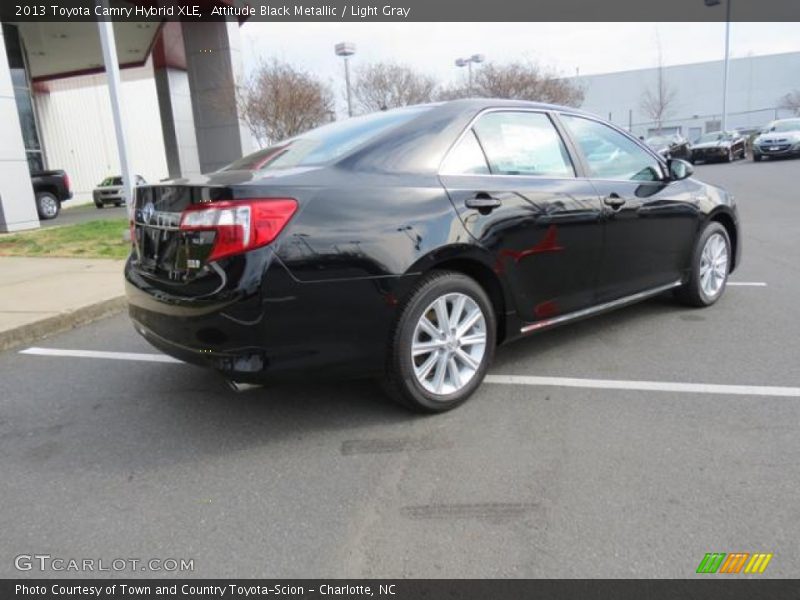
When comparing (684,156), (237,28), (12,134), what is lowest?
(684,156)

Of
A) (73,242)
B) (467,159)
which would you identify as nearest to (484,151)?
(467,159)

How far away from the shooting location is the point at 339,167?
308 cm

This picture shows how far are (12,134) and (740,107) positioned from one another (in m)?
66.6

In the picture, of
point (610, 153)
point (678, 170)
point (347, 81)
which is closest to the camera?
point (610, 153)

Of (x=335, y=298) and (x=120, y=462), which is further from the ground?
(x=335, y=298)

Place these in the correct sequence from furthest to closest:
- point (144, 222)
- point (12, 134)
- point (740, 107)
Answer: point (740, 107) < point (12, 134) < point (144, 222)

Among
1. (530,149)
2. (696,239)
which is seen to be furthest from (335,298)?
(696,239)

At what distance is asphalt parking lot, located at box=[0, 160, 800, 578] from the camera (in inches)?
89.7

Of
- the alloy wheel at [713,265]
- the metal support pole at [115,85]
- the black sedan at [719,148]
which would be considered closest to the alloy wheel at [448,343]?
the alloy wheel at [713,265]

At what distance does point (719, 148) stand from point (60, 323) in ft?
95.0

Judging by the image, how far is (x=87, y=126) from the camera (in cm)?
3120

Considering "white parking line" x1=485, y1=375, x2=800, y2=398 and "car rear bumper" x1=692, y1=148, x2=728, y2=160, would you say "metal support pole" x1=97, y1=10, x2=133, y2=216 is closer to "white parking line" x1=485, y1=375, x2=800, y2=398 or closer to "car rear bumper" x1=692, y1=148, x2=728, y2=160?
"white parking line" x1=485, y1=375, x2=800, y2=398

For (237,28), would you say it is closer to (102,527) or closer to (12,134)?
(12,134)

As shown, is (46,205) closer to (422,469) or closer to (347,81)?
(347,81)
